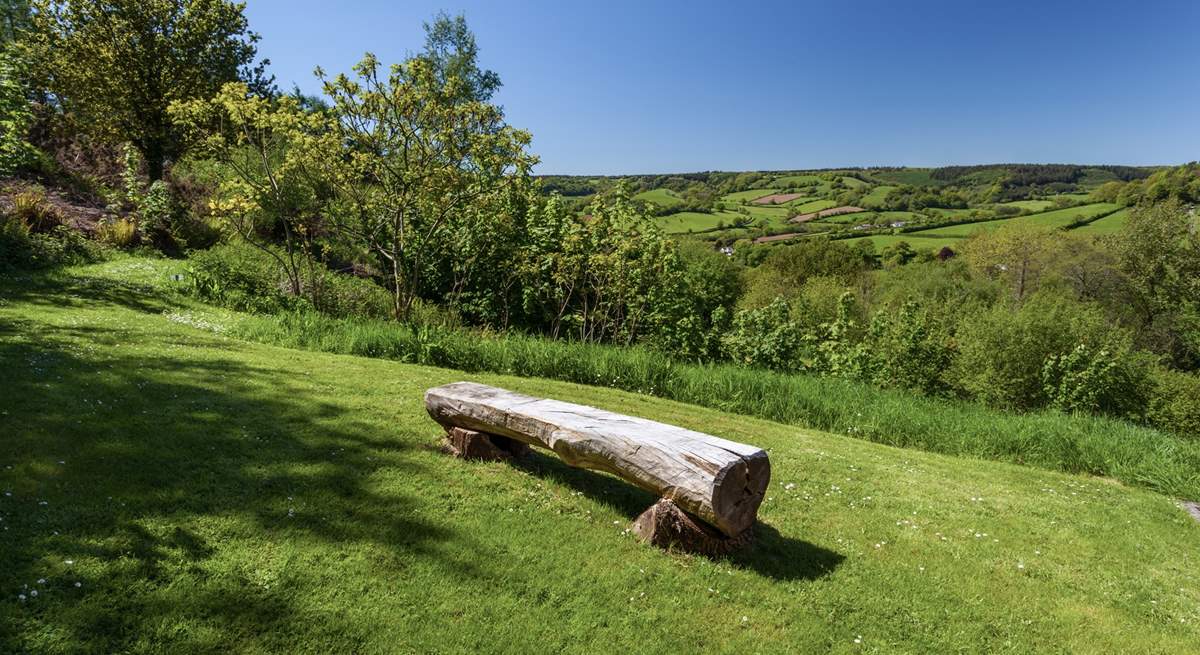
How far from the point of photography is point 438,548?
12.9 feet

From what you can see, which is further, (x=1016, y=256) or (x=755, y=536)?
(x=1016, y=256)

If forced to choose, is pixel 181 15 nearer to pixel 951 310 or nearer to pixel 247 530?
pixel 247 530

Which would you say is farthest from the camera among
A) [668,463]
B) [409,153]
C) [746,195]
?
[746,195]

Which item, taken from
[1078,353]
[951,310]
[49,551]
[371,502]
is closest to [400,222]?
[371,502]

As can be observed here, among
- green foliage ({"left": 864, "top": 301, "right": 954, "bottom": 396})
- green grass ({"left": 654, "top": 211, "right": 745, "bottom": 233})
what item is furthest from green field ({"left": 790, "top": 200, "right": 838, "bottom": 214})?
green foliage ({"left": 864, "top": 301, "right": 954, "bottom": 396})

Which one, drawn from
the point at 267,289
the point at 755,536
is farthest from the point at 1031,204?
the point at 755,536

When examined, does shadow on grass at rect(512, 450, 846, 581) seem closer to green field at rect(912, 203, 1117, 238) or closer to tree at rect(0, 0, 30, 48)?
tree at rect(0, 0, 30, 48)

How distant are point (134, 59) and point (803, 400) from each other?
66.5 ft

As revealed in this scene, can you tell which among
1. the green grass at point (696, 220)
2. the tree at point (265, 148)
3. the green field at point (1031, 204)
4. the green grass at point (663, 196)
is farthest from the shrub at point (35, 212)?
the green field at point (1031, 204)

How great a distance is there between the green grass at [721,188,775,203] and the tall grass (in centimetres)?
9378

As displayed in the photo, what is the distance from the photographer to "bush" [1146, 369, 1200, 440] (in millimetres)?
20047

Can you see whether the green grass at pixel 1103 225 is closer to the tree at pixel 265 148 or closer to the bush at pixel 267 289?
the bush at pixel 267 289

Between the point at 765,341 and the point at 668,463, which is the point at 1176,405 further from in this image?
the point at 668,463

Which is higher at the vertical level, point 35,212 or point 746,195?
point 746,195
